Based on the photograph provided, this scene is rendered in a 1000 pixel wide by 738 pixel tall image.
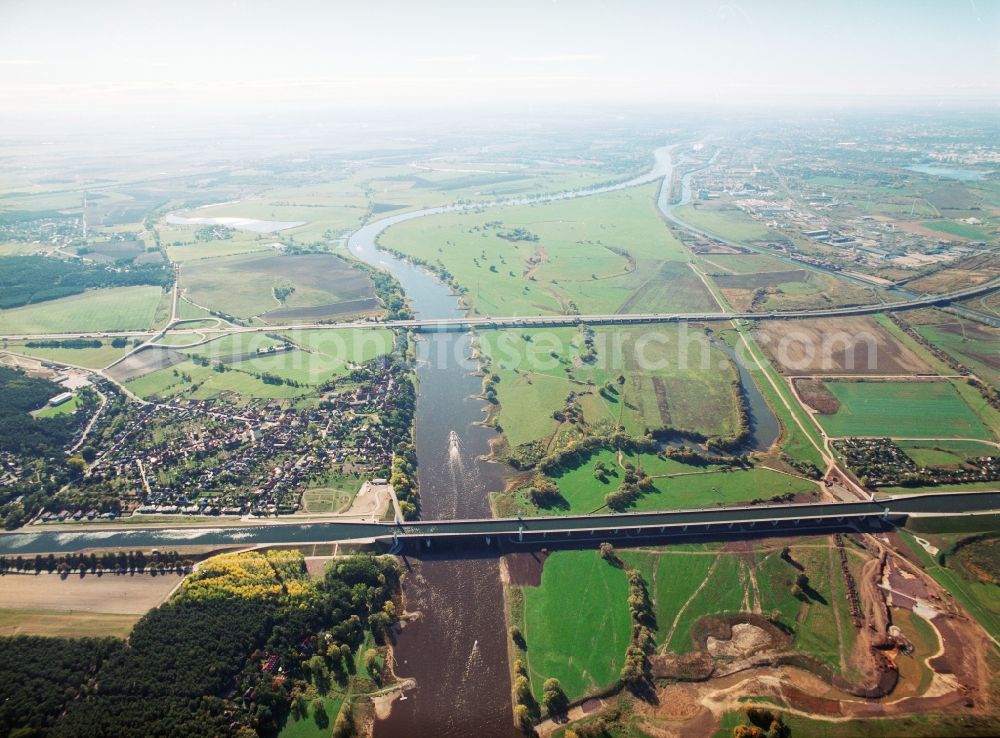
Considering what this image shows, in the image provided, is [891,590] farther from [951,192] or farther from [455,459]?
[951,192]

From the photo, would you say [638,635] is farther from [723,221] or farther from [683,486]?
[723,221]

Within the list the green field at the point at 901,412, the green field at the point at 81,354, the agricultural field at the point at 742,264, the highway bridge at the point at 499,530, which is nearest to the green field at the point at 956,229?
the agricultural field at the point at 742,264

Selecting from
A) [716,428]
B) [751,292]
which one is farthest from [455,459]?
[751,292]

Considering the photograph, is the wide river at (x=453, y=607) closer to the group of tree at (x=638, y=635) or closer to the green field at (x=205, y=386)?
the group of tree at (x=638, y=635)

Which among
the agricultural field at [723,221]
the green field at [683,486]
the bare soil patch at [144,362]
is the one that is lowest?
the green field at [683,486]

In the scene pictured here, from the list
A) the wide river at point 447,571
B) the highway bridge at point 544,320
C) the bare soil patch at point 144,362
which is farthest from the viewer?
the highway bridge at point 544,320

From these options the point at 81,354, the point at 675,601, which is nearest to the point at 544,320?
the point at 675,601

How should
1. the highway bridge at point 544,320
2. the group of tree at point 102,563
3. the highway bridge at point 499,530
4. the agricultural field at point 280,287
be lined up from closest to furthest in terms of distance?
the group of tree at point 102,563 → the highway bridge at point 499,530 → the highway bridge at point 544,320 → the agricultural field at point 280,287
